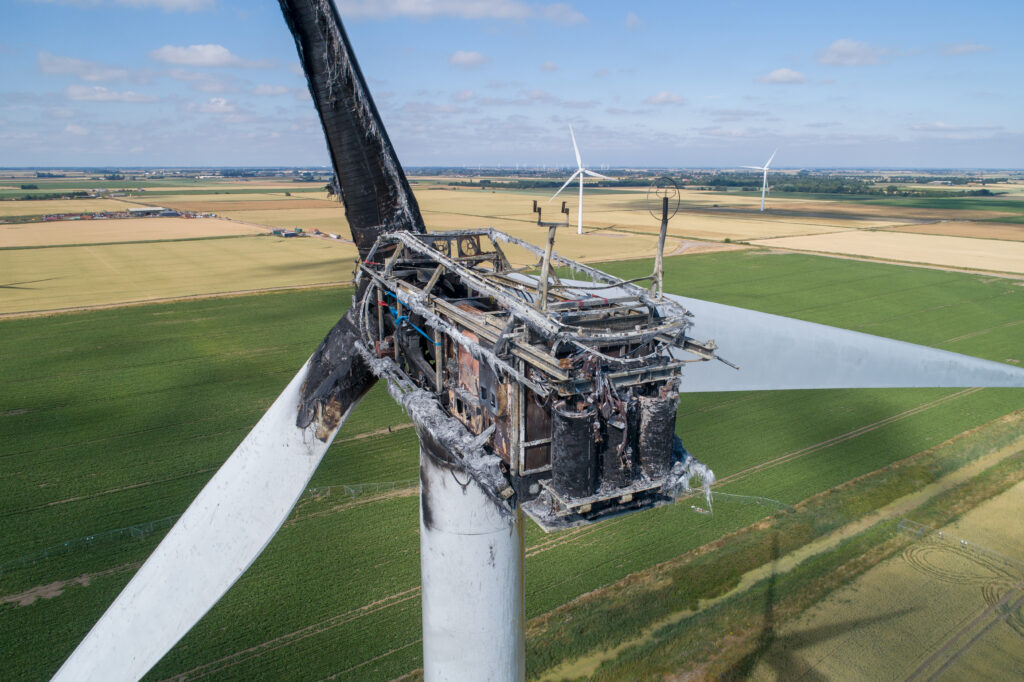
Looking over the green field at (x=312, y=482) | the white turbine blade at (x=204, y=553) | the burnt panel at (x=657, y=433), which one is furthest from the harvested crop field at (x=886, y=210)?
the white turbine blade at (x=204, y=553)

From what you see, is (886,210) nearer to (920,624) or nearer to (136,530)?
(920,624)

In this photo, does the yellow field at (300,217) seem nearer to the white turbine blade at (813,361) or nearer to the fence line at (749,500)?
the fence line at (749,500)

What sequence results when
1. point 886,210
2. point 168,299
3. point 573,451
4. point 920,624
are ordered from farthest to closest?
point 886,210
point 168,299
point 920,624
point 573,451

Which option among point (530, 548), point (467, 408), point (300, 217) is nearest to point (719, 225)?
point (300, 217)

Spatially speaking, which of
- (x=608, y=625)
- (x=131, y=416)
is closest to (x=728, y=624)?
(x=608, y=625)

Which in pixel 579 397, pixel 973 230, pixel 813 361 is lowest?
pixel 973 230

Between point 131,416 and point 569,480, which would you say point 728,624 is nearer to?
point 569,480
